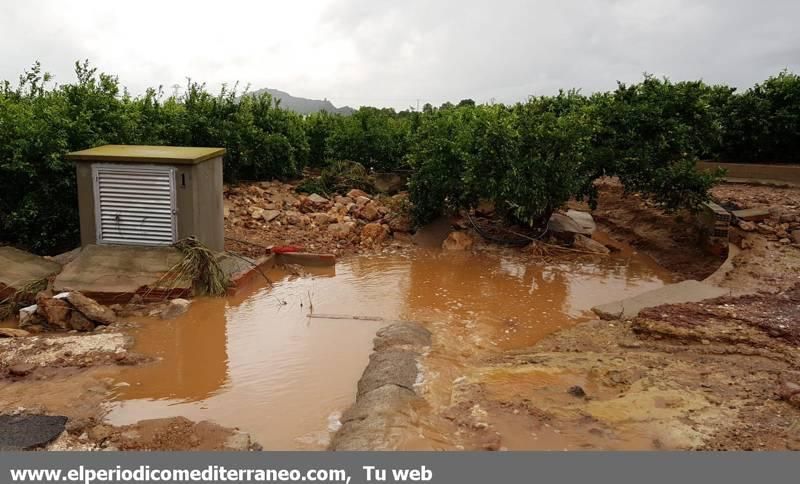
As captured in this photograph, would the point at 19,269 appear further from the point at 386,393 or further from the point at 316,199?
the point at 316,199

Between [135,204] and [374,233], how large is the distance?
16.0 ft

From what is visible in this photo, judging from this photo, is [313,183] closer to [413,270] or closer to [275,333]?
[413,270]

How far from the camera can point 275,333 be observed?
771 centimetres

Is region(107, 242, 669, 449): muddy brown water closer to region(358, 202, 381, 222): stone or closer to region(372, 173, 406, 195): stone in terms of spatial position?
region(358, 202, 381, 222): stone

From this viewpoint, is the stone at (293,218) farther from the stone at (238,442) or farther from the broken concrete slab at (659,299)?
the stone at (238,442)

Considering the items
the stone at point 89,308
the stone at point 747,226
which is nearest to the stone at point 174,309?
the stone at point 89,308

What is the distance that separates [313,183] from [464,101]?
68.1 ft

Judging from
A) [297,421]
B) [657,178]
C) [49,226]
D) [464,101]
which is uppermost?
[464,101]

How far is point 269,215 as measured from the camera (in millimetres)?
13094

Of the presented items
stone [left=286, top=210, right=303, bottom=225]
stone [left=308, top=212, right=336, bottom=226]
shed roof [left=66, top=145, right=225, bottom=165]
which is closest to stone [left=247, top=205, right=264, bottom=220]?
stone [left=286, top=210, right=303, bottom=225]

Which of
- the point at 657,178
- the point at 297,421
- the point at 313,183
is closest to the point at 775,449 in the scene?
the point at 297,421

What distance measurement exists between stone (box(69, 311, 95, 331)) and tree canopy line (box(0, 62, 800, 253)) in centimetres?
353

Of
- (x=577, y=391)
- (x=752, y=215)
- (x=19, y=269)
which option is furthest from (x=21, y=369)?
(x=752, y=215)

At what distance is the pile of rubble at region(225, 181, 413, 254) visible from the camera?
1211cm
